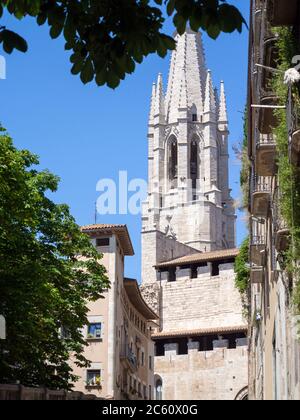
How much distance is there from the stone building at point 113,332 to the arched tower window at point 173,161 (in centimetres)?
5848

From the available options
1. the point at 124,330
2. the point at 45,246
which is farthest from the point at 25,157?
the point at 124,330

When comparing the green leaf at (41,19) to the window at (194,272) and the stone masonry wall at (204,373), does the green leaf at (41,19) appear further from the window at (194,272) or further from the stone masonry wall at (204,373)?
the window at (194,272)

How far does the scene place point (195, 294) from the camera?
7838 cm

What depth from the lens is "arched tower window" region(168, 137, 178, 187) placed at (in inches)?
4560

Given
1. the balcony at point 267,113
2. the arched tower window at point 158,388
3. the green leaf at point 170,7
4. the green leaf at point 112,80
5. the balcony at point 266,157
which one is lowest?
the green leaf at point 112,80

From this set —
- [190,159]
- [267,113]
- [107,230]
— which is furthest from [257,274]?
[190,159]

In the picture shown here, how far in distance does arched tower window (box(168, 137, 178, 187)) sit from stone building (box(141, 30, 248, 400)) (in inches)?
4.9

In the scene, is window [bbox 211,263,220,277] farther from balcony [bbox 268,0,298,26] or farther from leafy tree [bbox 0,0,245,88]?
leafy tree [bbox 0,0,245,88]

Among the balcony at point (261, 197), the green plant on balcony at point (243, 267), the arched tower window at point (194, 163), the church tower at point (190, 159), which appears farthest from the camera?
the arched tower window at point (194, 163)

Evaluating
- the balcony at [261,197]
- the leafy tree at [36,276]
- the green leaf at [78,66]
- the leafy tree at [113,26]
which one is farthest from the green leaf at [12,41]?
the leafy tree at [36,276]

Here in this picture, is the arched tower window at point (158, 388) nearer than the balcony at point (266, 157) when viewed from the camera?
No

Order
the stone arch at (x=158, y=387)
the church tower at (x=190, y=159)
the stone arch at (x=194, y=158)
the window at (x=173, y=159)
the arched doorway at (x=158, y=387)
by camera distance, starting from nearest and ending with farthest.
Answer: the stone arch at (x=158, y=387) < the arched doorway at (x=158, y=387) < the church tower at (x=190, y=159) < the window at (x=173, y=159) < the stone arch at (x=194, y=158)

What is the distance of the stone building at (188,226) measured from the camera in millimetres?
74000

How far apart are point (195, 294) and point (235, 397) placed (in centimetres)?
1108
